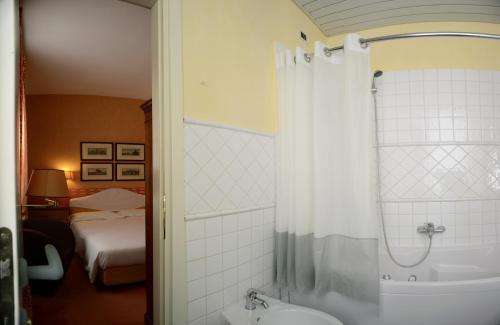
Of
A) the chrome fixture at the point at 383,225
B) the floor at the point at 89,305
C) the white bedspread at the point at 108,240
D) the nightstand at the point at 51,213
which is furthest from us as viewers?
the nightstand at the point at 51,213

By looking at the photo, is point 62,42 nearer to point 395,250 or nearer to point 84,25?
point 84,25

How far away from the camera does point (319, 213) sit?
5.14 ft

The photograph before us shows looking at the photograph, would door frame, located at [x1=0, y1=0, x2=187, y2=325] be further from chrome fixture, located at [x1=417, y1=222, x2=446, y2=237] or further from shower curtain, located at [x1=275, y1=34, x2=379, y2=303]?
chrome fixture, located at [x1=417, y1=222, x2=446, y2=237]

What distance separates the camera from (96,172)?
4.68 metres

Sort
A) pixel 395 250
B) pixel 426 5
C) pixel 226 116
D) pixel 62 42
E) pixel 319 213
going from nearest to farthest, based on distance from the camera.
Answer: pixel 226 116, pixel 319 213, pixel 426 5, pixel 395 250, pixel 62 42

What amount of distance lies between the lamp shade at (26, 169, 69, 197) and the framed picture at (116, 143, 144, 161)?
96.0 inches

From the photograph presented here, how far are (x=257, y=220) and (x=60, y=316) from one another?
208cm

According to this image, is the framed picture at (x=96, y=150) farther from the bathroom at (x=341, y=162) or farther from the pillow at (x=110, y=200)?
the bathroom at (x=341, y=162)

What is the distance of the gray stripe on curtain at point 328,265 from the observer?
1439mm

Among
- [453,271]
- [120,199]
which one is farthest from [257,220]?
[120,199]

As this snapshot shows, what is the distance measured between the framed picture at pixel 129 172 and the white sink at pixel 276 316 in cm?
421

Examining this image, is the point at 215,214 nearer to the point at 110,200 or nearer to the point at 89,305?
the point at 89,305

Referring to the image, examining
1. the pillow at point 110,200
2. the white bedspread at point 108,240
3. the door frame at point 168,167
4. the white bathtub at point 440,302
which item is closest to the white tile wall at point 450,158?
the white bathtub at point 440,302

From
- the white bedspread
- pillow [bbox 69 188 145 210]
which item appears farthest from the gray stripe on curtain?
pillow [bbox 69 188 145 210]
